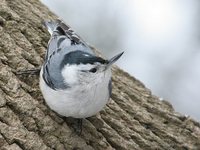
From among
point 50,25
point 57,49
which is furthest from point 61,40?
point 50,25

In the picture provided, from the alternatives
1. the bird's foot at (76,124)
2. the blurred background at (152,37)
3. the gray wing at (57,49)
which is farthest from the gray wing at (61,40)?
the blurred background at (152,37)

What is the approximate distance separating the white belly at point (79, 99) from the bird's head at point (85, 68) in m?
0.03

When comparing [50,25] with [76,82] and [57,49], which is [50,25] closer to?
[57,49]

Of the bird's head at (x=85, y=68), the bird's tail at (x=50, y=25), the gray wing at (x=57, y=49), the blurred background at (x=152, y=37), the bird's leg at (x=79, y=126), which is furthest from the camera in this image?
the blurred background at (x=152, y=37)

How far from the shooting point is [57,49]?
3529mm

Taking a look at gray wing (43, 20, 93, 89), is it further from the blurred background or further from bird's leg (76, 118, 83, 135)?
the blurred background

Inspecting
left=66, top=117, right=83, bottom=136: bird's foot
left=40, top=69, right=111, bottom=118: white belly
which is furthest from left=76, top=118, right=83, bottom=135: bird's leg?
left=40, top=69, right=111, bottom=118: white belly

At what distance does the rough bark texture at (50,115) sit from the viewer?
3.30 m

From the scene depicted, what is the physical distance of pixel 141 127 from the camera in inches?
149

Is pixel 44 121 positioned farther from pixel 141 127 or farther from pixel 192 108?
pixel 192 108

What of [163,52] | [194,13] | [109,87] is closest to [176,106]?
[163,52]

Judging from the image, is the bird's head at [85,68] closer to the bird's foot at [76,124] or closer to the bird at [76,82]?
the bird at [76,82]

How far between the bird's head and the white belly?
1.3 inches

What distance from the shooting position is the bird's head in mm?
3225
